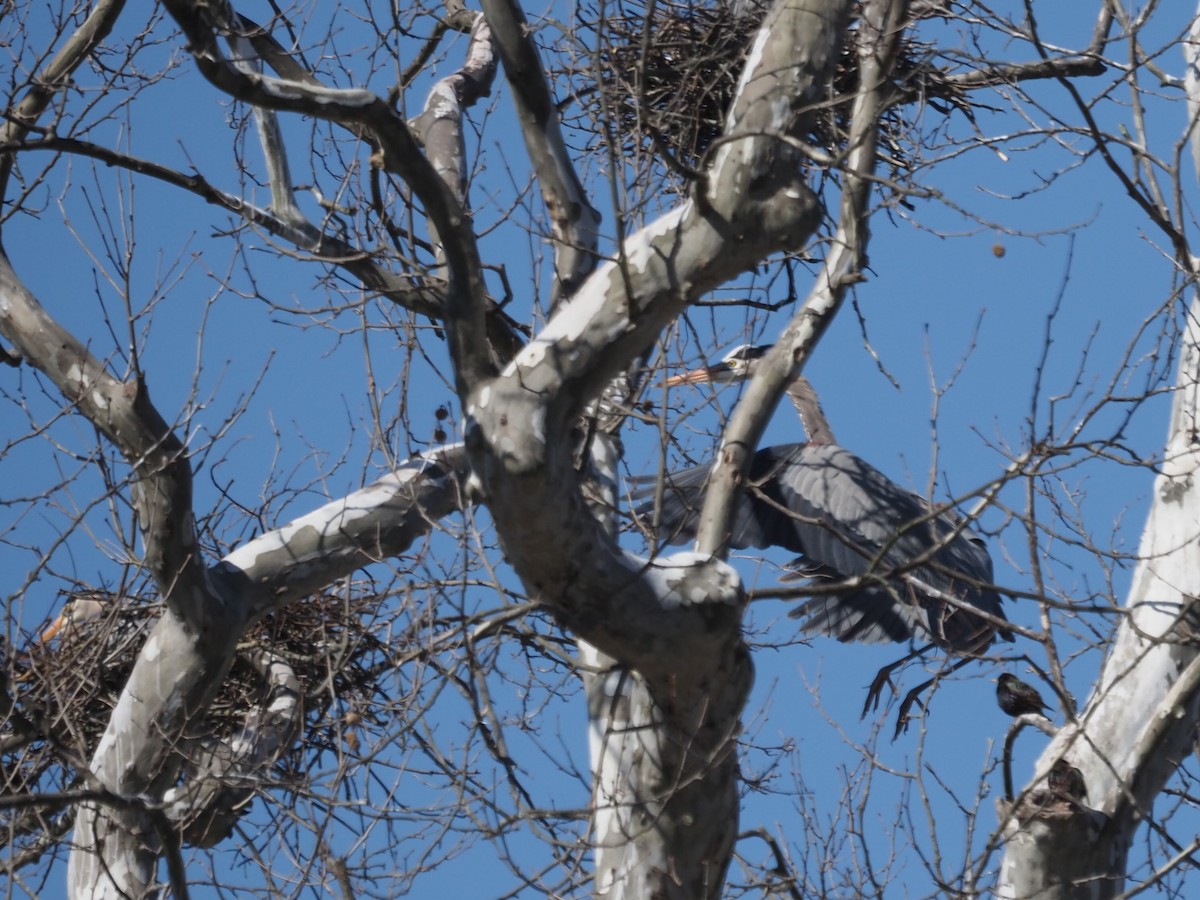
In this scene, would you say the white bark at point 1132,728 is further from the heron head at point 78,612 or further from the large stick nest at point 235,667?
the heron head at point 78,612

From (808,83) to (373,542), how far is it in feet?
8.72

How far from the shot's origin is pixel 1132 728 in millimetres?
4520

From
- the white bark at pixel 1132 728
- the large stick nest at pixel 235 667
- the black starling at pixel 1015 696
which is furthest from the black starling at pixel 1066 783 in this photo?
the large stick nest at pixel 235 667

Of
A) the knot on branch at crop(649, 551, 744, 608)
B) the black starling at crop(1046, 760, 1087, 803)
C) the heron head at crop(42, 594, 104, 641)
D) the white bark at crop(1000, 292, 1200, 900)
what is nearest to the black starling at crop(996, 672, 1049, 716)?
the white bark at crop(1000, 292, 1200, 900)

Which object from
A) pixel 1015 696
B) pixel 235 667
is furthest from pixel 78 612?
pixel 1015 696

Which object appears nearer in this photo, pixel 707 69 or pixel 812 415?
pixel 707 69

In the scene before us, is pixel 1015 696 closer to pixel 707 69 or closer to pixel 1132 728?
pixel 1132 728

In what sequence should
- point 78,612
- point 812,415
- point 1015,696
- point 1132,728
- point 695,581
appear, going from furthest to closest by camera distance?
point 812,415, point 78,612, point 1015,696, point 1132,728, point 695,581

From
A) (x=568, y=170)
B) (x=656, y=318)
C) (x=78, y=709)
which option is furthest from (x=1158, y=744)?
(x=78, y=709)

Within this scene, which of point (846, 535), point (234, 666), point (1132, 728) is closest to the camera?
point (1132, 728)

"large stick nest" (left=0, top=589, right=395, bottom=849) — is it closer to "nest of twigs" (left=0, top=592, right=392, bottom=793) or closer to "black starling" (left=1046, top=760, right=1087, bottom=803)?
"nest of twigs" (left=0, top=592, right=392, bottom=793)

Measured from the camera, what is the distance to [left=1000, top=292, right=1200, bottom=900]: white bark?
14.2 ft

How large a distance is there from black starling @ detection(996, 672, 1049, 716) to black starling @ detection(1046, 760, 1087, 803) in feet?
3.06

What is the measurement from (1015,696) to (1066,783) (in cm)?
102
